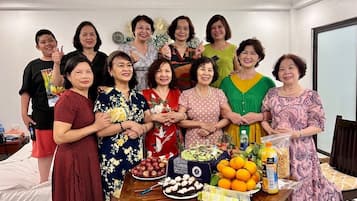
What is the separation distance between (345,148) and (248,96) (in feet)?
3.54

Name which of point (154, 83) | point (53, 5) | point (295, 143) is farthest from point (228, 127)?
point (53, 5)

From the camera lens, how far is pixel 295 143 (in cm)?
218

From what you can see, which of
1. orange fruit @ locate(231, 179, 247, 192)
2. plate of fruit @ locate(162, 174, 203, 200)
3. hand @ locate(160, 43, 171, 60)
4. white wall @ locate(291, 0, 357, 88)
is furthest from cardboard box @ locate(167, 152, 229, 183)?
white wall @ locate(291, 0, 357, 88)

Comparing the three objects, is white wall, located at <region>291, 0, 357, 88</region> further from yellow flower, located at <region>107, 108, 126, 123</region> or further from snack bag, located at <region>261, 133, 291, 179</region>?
yellow flower, located at <region>107, 108, 126, 123</region>

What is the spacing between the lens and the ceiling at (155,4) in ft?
16.7

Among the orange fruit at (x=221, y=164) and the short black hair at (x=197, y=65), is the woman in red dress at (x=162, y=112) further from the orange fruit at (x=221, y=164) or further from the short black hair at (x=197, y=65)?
the orange fruit at (x=221, y=164)

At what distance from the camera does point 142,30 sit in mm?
2529

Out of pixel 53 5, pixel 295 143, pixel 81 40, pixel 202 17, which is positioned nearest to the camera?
pixel 295 143

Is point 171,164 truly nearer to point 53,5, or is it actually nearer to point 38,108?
point 38,108

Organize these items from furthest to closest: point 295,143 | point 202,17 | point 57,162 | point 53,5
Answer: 1. point 202,17
2. point 53,5
3. point 295,143
4. point 57,162

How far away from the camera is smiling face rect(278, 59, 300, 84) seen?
2.20 metres

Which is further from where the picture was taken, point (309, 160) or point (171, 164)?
point (309, 160)

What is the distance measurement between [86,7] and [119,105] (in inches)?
148

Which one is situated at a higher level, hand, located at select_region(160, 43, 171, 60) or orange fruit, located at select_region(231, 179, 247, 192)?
hand, located at select_region(160, 43, 171, 60)
